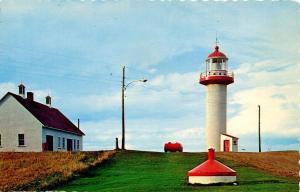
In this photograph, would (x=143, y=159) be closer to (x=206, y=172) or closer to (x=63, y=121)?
(x=206, y=172)

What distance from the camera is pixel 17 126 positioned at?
4919cm

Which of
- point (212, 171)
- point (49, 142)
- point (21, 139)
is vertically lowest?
point (212, 171)

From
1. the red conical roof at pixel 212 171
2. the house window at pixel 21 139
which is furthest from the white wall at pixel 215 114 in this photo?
the red conical roof at pixel 212 171

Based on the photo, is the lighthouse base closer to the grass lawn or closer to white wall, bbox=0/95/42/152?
the grass lawn

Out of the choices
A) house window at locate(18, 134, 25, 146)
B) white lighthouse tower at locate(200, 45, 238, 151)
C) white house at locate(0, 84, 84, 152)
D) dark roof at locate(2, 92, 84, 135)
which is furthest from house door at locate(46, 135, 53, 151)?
white lighthouse tower at locate(200, 45, 238, 151)

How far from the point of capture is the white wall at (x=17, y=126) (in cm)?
4897

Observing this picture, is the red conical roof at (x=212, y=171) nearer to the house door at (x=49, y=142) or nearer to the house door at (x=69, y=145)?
the house door at (x=49, y=142)

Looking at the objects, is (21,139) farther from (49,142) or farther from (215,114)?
(215,114)

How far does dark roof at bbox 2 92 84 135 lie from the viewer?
49731mm

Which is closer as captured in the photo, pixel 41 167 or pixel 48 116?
pixel 41 167

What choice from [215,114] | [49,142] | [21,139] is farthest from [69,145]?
[215,114]

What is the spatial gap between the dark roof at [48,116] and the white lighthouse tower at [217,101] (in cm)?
1393

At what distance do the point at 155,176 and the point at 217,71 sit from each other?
23.6 metres

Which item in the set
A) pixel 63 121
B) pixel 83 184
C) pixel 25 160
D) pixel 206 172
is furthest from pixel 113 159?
pixel 63 121
